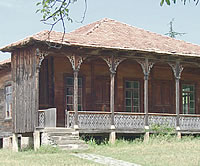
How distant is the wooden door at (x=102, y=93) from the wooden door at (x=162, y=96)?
2.86m

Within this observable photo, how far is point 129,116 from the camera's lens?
22.0 meters

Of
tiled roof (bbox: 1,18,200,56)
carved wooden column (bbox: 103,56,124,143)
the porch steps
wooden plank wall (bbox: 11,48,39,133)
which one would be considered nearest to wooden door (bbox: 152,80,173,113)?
tiled roof (bbox: 1,18,200,56)

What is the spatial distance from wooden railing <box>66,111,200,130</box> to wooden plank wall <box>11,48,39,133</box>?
5.13 ft

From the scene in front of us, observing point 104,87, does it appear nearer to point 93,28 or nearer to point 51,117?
point 93,28

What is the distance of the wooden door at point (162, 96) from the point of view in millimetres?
25922

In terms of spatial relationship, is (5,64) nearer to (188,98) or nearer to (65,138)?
Answer: (65,138)

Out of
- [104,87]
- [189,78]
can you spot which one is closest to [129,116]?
[104,87]

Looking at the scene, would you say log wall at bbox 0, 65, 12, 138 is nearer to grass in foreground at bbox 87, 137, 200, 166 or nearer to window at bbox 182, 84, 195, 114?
grass in foreground at bbox 87, 137, 200, 166

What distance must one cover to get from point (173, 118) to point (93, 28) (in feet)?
19.7

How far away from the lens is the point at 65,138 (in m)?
19.2

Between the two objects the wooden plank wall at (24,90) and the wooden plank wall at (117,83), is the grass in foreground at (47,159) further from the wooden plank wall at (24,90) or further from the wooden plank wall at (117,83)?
the wooden plank wall at (117,83)

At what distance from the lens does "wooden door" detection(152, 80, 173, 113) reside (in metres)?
25.9

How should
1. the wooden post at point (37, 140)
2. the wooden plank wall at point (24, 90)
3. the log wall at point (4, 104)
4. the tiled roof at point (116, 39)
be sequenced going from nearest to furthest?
the wooden post at point (37, 140) → the wooden plank wall at point (24, 90) → the tiled roof at point (116, 39) → the log wall at point (4, 104)

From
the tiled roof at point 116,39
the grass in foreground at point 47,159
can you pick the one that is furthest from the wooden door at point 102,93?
the grass in foreground at point 47,159
